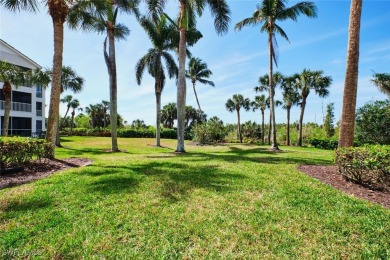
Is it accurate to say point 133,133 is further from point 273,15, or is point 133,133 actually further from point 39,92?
point 273,15

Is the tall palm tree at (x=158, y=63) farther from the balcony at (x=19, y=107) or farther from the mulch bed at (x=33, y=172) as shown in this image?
the balcony at (x=19, y=107)

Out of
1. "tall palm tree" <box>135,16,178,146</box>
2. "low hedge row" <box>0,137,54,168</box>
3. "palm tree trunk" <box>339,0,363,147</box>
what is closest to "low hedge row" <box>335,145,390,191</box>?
"palm tree trunk" <box>339,0,363,147</box>

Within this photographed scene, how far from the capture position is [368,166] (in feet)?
17.7

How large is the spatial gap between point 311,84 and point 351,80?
26.8 m

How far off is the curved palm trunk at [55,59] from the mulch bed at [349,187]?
35.4 ft

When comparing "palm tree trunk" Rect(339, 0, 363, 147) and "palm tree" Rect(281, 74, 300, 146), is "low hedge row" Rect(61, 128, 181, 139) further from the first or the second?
"palm tree trunk" Rect(339, 0, 363, 147)

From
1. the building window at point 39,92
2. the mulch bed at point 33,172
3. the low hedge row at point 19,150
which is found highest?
→ the building window at point 39,92

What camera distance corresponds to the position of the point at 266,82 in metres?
36.0

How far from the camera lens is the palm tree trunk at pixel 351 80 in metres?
7.50

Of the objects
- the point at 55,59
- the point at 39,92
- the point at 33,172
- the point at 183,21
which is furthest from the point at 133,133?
the point at 33,172

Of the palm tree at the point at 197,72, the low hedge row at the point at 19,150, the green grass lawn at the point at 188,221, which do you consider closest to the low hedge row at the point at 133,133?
the palm tree at the point at 197,72

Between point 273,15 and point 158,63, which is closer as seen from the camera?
point 273,15

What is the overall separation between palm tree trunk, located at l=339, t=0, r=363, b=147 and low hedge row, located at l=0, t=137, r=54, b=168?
439 inches

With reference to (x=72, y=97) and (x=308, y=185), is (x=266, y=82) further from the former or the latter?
(x=72, y=97)
